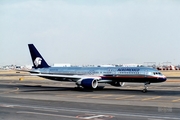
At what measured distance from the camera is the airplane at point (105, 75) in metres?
43.4

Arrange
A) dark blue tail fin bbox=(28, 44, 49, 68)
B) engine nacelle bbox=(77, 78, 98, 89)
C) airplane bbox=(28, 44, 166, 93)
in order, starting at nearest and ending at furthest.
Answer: airplane bbox=(28, 44, 166, 93), engine nacelle bbox=(77, 78, 98, 89), dark blue tail fin bbox=(28, 44, 49, 68)

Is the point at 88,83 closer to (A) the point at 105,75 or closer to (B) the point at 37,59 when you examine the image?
(A) the point at 105,75

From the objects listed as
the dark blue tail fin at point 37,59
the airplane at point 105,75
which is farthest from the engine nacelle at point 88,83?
the dark blue tail fin at point 37,59

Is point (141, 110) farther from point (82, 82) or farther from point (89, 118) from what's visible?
point (82, 82)

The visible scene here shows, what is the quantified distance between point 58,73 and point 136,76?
16.0 m

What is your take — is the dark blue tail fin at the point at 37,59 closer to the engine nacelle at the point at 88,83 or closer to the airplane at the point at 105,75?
the airplane at the point at 105,75

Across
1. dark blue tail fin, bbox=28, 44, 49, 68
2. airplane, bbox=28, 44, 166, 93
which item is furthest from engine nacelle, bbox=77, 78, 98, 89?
dark blue tail fin, bbox=28, 44, 49, 68

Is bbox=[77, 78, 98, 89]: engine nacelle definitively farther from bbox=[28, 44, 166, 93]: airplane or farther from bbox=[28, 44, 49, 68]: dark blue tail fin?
bbox=[28, 44, 49, 68]: dark blue tail fin

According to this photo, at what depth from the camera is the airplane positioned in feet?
143

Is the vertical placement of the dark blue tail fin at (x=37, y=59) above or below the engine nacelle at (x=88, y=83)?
above

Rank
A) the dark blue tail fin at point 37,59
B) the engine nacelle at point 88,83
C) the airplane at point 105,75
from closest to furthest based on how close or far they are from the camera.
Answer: the airplane at point 105,75 < the engine nacelle at point 88,83 < the dark blue tail fin at point 37,59

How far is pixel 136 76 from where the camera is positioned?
44344 millimetres

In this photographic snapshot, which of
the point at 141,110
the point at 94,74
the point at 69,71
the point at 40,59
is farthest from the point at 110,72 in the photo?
the point at 141,110

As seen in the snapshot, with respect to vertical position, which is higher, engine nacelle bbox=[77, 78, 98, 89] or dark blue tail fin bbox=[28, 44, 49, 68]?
dark blue tail fin bbox=[28, 44, 49, 68]
